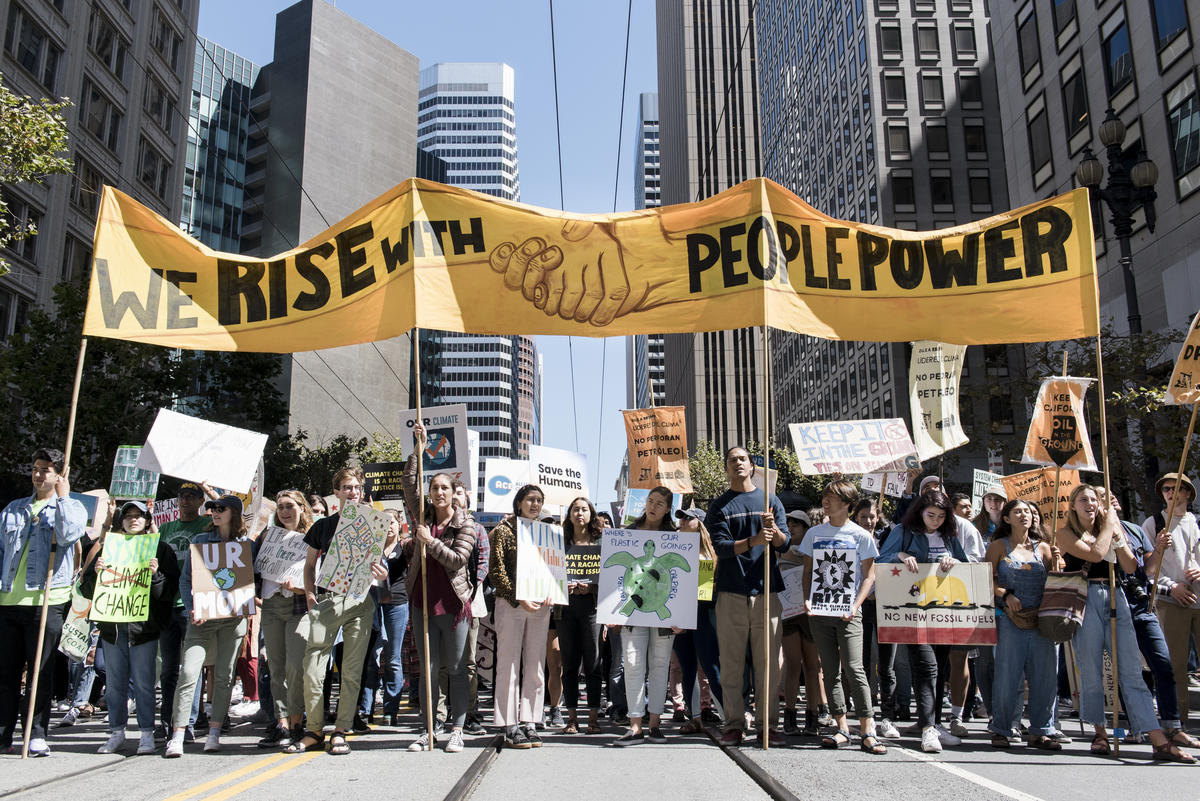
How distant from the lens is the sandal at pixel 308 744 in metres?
6.97

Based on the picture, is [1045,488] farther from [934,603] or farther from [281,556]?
[281,556]

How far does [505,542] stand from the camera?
7523mm

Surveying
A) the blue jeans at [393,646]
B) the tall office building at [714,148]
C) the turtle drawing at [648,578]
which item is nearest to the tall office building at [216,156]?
the tall office building at [714,148]

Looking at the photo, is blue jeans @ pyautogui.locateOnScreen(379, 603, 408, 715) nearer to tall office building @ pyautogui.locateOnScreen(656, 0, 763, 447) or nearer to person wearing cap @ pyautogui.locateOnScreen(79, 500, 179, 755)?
person wearing cap @ pyautogui.locateOnScreen(79, 500, 179, 755)

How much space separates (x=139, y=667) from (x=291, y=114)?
8943 cm

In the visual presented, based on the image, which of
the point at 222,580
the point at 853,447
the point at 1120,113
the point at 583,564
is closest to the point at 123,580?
the point at 222,580

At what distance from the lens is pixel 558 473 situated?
46.6ft

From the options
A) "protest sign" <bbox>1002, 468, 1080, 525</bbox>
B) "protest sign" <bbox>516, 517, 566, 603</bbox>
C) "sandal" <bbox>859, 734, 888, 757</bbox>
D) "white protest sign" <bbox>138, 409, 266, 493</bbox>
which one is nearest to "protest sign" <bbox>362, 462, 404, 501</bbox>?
"white protest sign" <bbox>138, 409, 266, 493</bbox>

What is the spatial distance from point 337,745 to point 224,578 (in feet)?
5.33

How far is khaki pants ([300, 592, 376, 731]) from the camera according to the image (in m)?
7.01

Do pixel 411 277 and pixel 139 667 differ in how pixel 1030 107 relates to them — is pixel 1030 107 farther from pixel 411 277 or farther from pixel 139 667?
pixel 139 667

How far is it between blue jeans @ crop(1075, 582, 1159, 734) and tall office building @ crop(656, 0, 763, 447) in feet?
307

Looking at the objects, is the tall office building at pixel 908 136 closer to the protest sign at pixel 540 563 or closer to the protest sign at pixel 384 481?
the protest sign at pixel 384 481

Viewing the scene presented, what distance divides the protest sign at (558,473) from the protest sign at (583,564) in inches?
195
